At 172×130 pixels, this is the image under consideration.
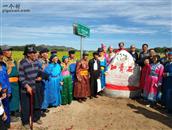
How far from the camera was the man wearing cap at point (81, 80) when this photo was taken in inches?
423

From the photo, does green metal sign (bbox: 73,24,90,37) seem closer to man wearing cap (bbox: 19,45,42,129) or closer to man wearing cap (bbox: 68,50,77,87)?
man wearing cap (bbox: 68,50,77,87)

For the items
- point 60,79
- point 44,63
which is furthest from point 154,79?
point 44,63

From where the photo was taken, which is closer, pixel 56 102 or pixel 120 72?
pixel 56 102

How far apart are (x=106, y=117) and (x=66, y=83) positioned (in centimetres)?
191

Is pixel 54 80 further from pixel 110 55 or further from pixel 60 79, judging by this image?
pixel 110 55

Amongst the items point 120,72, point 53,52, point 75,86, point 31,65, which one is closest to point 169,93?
point 120,72

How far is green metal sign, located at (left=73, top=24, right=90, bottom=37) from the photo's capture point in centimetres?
1118

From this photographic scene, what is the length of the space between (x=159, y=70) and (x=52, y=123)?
3798mm

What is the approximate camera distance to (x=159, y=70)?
10086 mm

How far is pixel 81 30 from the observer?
37.8ft

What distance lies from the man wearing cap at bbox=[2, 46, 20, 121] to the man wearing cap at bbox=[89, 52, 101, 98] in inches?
138

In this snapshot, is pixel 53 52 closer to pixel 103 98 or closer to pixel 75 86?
pixel 75 86

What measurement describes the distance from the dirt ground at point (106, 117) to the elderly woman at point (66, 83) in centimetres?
23

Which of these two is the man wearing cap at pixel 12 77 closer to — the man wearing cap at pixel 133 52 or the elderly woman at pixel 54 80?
the elderly woman at pixel 54 80
